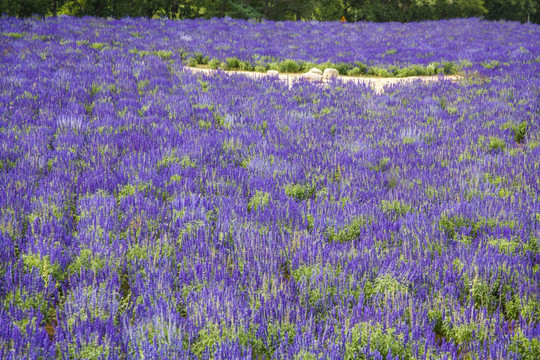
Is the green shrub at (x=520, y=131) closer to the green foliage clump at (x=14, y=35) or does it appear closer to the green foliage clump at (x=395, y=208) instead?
the green foliage clump at (x=395, y=208)

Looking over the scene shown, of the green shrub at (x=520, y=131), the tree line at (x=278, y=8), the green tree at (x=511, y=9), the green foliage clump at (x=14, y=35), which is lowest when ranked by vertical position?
the green shrub at (x=520, y=131)

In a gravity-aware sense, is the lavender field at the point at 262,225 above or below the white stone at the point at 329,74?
below

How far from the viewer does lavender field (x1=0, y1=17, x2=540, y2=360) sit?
7.41 ft

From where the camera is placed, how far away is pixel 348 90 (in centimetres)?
967

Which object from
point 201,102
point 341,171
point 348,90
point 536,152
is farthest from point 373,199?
point 348,90

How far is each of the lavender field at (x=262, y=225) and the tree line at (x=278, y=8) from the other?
16904mm

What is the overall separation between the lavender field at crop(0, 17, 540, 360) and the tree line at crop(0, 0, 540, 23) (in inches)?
666

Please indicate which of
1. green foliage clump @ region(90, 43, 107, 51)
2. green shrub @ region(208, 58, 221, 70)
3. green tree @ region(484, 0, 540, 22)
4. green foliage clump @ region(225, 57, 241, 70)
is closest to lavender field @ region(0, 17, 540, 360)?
green shrub @ region(208, 58, 221, 70)

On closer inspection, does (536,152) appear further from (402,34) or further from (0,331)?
(402,34)

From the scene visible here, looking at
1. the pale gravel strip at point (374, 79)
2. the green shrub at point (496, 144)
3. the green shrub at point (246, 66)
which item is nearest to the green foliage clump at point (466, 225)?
the green shrub at point (496, 144)

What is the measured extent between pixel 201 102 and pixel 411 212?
5.12 meters

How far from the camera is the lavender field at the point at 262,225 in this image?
2.26 metres

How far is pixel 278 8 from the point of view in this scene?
3500cm

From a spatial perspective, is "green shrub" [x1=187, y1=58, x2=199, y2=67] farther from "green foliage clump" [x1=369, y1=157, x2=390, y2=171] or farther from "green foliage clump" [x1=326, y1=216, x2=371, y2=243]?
"green foliage clump" [x1=326, y1=216, x2=371, y2=243]
